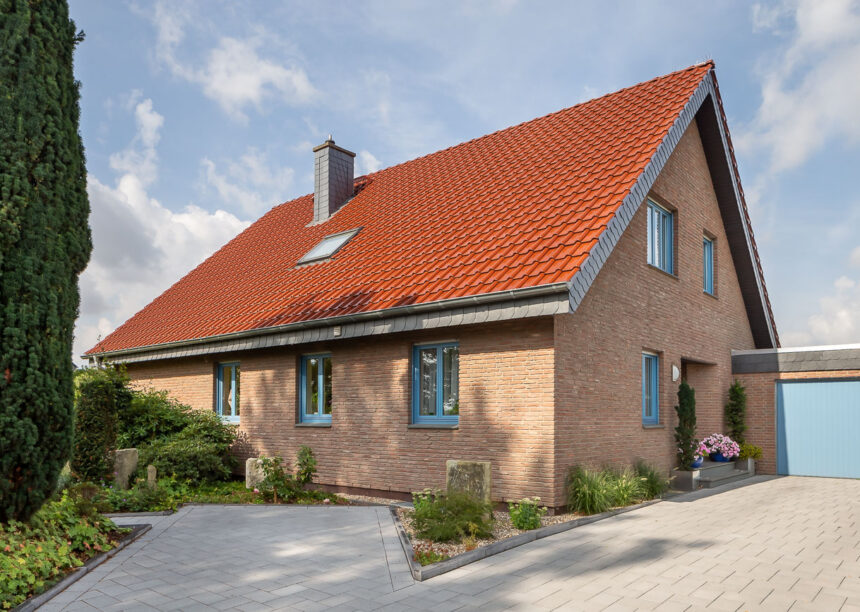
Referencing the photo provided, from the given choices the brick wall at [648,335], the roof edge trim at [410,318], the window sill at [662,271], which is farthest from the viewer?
the window sill at [662,271]

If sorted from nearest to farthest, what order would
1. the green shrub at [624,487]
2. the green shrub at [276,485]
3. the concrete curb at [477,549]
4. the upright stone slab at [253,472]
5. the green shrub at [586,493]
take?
the concrete curb at [477,549], the green shrub at [586,493], the green shrub at [624,487], the green shrub at [276,485], the upright stone slab at [253,472]

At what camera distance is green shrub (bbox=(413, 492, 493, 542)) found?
752 cm

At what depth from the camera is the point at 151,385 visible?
56.4ft

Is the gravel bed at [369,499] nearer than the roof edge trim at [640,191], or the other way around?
the roof edge trim at [640,191]

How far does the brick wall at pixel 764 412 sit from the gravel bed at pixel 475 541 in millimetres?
9003

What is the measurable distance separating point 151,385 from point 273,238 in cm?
511

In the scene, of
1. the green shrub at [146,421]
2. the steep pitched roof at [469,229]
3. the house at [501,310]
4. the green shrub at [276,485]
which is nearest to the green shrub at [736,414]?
the house at [501,310]

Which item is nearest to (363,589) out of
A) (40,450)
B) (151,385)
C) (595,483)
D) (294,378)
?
(40,450)

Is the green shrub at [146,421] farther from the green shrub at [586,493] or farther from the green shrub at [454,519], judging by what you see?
the green shrub at [586,493]

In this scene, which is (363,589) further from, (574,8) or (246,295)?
(246,295)

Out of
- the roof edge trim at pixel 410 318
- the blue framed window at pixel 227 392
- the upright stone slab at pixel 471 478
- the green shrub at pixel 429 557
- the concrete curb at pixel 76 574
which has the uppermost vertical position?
the roof edge trim at pixel 410 318

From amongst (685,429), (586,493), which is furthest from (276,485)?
(685,429)

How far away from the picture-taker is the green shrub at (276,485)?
34.9 feet

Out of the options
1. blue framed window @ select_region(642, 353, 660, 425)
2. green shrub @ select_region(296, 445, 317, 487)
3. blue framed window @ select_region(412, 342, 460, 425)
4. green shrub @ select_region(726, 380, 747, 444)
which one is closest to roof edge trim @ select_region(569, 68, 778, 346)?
blue framed window @ select_region(412, 342, 460, 425)
